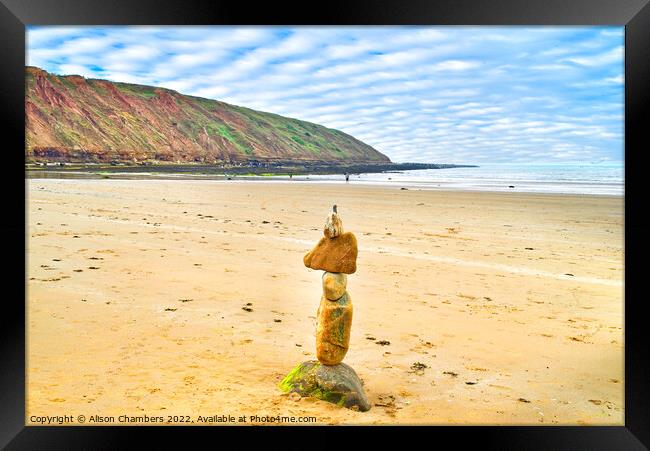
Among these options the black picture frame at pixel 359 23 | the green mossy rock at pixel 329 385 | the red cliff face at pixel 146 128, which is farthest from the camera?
the red cliff face at pixel 146 128

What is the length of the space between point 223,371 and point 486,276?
7.21 metres

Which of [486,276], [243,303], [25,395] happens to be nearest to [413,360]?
[243,303]

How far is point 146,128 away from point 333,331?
122 metres

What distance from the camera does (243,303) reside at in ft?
28.0

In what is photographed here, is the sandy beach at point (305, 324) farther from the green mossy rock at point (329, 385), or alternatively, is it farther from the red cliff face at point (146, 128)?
the red cliff face at point (146, 128)

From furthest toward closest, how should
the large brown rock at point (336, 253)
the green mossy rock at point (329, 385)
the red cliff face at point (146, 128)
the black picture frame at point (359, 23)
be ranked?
the red cliff face at point (146, 128)
the large brown rock at point (336, 253)
the green mossy rock at point (329, 385)
the black picture frame at point (359, 23)

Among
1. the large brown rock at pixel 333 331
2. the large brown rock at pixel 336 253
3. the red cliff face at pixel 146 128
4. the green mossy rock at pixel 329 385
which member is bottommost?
the green mossy rock at pixel 329 385

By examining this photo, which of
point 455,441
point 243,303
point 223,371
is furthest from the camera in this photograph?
point 243,303

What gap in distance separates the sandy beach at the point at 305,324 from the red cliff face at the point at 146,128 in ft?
230

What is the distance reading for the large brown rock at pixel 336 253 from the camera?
5262 mm

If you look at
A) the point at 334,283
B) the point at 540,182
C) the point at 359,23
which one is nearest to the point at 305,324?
the point at 334,283

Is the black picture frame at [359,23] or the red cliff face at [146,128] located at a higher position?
the red cliff face at [146,128]

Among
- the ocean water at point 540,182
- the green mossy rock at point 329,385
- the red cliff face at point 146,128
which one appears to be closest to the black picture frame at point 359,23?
the green mossy rock at point 329,385

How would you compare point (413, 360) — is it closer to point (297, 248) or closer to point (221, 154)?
point (297, 248)
